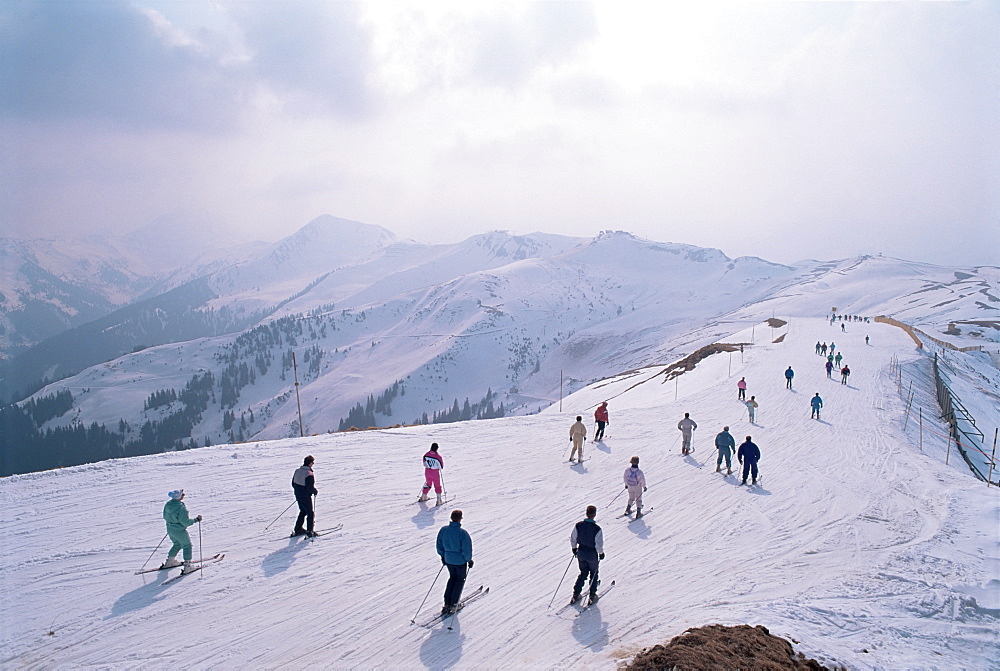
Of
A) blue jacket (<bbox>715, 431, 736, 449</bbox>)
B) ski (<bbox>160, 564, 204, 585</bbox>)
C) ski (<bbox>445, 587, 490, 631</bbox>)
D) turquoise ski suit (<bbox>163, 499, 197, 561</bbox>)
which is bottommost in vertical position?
ski (<bbox>445, 587, 490, 631</bbox>)

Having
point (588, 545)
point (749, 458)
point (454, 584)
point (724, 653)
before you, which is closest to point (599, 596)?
point (588, 545)

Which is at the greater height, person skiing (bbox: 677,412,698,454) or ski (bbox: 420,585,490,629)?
person skiing (bbox: 677,412,698,454)

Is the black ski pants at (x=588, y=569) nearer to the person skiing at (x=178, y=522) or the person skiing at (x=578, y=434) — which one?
the person skiing at (x=178, y=522)

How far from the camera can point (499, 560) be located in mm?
12266

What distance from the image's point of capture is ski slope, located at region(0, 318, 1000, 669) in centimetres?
916

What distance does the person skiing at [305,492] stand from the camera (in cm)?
1284

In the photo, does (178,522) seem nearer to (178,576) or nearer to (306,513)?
(178,576)

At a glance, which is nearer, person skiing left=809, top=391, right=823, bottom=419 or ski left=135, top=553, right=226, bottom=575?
ski left=135, top=553, right=226, bottom=575

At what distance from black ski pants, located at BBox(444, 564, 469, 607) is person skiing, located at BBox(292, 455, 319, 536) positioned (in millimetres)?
4790

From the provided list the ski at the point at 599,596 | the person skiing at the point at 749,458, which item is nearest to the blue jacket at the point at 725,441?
the person skiing at the point at 749,458

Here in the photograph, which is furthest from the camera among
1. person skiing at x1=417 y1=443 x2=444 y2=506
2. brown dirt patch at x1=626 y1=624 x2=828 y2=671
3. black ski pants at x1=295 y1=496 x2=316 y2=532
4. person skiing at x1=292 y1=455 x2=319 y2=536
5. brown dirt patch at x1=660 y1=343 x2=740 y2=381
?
brown dirt patch at x1=660 y1=343 x2=740 y2=381

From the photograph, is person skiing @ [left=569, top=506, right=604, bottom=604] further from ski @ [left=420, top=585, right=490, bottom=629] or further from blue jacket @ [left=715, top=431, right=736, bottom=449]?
blue jacket @ [left=715, top=431, right=736, bottom=449]

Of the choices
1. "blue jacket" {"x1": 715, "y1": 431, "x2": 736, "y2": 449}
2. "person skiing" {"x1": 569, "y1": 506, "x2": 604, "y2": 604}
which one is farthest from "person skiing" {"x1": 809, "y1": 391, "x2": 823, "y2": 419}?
"person skiing" {"x1": 569, "y1": 506, "x2": 604, "y2": 604}

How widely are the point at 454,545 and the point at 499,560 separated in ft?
11.1
